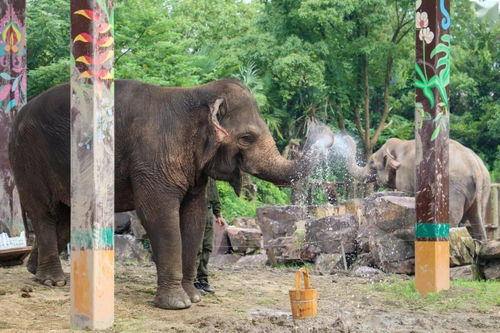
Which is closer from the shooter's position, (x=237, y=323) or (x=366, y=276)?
(x=237, y=323)

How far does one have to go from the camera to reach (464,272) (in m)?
11.4

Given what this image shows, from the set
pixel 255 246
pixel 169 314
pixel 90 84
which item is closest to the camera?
pixel 90 84

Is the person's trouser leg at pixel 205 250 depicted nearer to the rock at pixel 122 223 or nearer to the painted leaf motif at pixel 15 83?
the painted leaf motif at pixel 15 83

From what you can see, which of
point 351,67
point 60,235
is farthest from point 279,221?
point 351,67

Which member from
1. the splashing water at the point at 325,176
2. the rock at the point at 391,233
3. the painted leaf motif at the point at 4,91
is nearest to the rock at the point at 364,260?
the rock at the point at 391,233

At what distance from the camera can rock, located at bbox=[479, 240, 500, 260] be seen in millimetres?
10805

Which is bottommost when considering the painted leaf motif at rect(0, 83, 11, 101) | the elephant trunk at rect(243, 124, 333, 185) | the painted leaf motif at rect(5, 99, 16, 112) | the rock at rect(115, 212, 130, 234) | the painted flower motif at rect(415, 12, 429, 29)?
the rock at rect(115, 212, 130, 234)

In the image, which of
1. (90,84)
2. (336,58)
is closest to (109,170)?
(90,84)

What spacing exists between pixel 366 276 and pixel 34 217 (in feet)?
15.5

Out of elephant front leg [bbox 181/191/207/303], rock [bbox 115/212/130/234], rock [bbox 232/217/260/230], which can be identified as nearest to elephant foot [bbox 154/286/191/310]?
elephant front leg [bbox 181/191/207/303]

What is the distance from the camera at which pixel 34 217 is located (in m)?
8.95

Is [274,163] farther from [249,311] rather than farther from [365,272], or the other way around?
[365,272]

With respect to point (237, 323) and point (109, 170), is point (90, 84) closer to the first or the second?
point (109, 170)

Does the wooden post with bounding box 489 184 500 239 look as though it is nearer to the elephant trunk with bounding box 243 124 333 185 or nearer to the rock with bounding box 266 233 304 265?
the rock with bounding box 266 233 304 265
